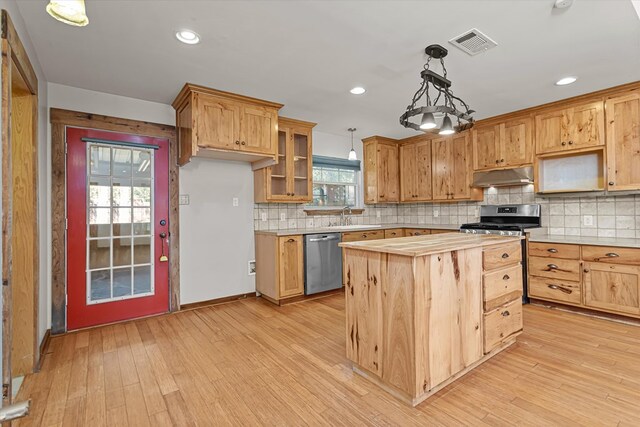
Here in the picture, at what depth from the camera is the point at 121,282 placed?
11.2 feet

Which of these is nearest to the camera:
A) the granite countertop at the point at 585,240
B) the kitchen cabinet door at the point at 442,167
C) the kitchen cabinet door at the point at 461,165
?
the granite countertop at the point at 585,240

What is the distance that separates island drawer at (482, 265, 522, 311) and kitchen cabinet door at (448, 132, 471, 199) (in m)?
2.24

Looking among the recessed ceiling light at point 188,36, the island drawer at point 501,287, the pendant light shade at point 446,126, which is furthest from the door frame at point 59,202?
the island drawer at point 501,287

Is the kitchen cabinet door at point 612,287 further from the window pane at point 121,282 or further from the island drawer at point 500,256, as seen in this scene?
the window pane at point 121,282

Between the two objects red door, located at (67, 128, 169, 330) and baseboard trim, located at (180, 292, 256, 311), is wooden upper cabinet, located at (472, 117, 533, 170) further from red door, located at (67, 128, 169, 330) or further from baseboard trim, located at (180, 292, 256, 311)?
red door, located at (67, 128, 169, 330)

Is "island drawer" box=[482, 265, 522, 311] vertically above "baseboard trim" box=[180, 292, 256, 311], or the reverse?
"island drawer" box=[482, 265, 522, 311]

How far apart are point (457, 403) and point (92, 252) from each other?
11.6ft

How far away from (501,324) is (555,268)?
5.49 ft

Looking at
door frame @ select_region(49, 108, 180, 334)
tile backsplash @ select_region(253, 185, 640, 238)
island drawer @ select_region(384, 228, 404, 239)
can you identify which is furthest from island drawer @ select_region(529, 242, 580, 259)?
door frame @ select_region(49, 108, 180, 334)

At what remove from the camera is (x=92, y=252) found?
3246mm

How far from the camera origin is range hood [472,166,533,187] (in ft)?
13.0

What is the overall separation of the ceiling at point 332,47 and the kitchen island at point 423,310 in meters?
1.52

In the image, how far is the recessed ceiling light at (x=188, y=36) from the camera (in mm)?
2256

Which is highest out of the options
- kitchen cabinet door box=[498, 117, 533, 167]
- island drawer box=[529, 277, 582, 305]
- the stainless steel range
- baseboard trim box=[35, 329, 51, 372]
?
kitchen cabinet door box=[498, 117, 533, 167]
